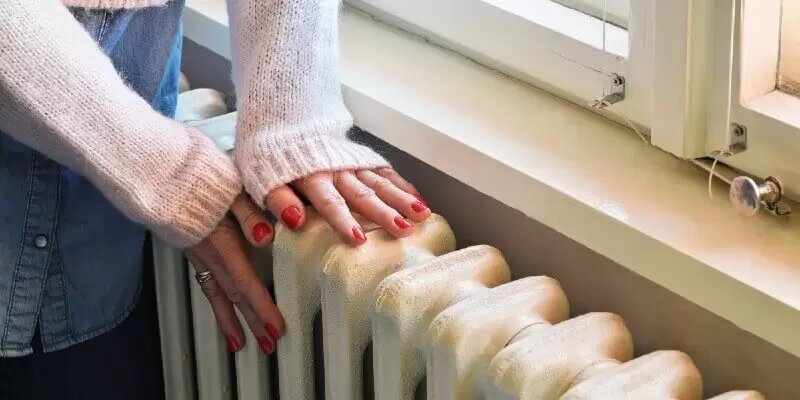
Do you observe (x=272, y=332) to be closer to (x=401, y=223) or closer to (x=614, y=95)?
(x=401, y=223)

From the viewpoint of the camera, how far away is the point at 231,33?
996 millimetres

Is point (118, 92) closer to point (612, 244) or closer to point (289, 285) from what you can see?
point (289, 285)

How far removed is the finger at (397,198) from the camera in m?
0.89

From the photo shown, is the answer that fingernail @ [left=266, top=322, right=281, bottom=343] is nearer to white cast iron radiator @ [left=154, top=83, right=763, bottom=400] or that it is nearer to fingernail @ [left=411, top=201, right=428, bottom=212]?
white cast iron radiator @ [left=154, top=83, right=763, bottom=400]

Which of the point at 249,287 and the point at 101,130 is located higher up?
the point at 101,130

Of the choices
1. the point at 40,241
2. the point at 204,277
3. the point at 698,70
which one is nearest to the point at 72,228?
the point at 40,241

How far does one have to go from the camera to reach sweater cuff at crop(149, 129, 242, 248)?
3.00ft

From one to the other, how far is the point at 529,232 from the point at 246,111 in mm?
266

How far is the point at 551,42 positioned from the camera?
0.97 meters

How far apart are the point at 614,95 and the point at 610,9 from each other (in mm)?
88

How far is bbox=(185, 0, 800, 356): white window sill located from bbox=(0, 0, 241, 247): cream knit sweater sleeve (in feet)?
0.58

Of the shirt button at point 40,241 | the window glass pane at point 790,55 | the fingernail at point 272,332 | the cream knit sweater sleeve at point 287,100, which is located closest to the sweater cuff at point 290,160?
the cream knit sweater sleeve at point 287,100

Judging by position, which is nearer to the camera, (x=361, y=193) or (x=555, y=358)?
(x=555, y=358)

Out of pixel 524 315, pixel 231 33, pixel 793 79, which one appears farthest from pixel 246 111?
pixel 793 79
